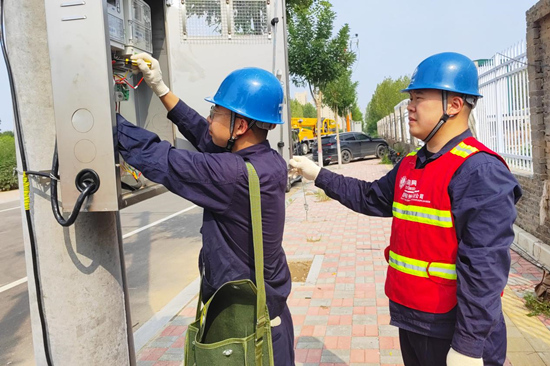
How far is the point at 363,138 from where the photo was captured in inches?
981

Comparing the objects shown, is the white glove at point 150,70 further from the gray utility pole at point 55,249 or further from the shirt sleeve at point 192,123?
the gray utility pole at point 55,249

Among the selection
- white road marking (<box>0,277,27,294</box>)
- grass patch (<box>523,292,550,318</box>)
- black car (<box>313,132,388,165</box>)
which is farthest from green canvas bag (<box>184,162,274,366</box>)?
black car (<box>313,132,388,165</box>)

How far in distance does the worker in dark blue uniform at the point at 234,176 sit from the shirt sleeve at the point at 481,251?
0.74 meters

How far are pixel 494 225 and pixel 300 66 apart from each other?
42.3 ft

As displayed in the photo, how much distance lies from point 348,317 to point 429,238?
2.50 meters

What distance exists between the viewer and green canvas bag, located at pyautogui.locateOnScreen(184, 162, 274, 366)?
1682 mm

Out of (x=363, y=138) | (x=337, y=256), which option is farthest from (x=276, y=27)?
(x=363, y=138)

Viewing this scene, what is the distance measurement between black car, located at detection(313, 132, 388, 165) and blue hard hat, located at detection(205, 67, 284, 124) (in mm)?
21328

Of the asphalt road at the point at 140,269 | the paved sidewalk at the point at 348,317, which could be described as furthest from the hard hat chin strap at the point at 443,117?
the asphalt road at the point at 140,269

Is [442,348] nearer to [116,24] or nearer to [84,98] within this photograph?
[84,98]

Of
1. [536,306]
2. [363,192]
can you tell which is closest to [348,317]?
[536,306]

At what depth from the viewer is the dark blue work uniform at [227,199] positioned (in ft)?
5.97

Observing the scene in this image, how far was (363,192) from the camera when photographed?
2516mm

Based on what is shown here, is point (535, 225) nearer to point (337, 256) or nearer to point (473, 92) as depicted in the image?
point (337, 256)
